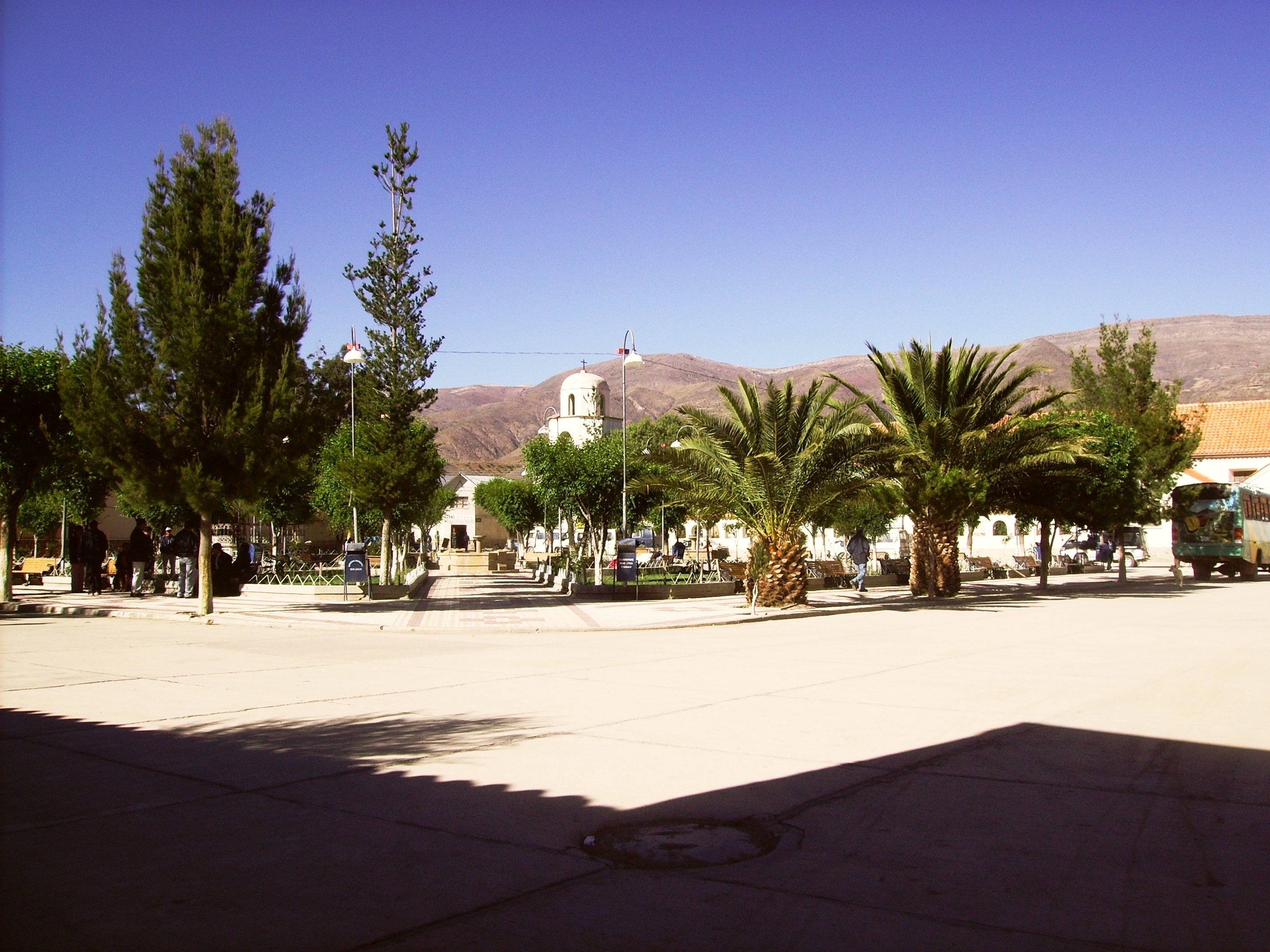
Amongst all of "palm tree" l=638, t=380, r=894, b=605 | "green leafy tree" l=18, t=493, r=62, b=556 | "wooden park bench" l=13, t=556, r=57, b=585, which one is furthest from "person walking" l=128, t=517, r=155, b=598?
"green leafy tree" l=18, t=493, r=62, b=556

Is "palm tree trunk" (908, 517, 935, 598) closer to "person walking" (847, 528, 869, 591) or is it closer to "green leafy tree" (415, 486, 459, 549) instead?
"person walking" (847, 528, 869, 591)

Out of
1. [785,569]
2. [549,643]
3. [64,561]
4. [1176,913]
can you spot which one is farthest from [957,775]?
[64,561]

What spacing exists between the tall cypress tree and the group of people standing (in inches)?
207

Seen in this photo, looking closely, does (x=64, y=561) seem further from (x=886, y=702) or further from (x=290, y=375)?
(x=886, y=702)

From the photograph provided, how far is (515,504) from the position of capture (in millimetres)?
55969

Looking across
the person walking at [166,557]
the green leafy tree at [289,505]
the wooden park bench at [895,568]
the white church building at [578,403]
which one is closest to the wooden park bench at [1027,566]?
the wooden park bench at [895,568]

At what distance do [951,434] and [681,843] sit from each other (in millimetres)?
21955

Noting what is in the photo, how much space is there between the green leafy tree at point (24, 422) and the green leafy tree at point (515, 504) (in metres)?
23.5

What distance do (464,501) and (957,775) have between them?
91652 millimetres

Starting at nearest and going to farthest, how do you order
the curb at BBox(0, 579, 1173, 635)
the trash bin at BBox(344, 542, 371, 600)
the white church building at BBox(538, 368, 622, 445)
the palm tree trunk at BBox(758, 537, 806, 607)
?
the curb at BBox(0, 579, 1173, 635)
the palm tree trunk at BBox(758, 537, 806, 607)
the trash bin at BBox(344, 542, 371, 600)
the white church building at BBox(538, 368, 622, 445)

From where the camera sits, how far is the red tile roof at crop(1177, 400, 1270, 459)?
67.8m

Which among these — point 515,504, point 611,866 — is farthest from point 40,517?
point 611,866

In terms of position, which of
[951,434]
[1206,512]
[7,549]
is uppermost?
[951,434]

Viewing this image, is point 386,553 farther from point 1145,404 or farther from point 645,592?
point 1145,404
